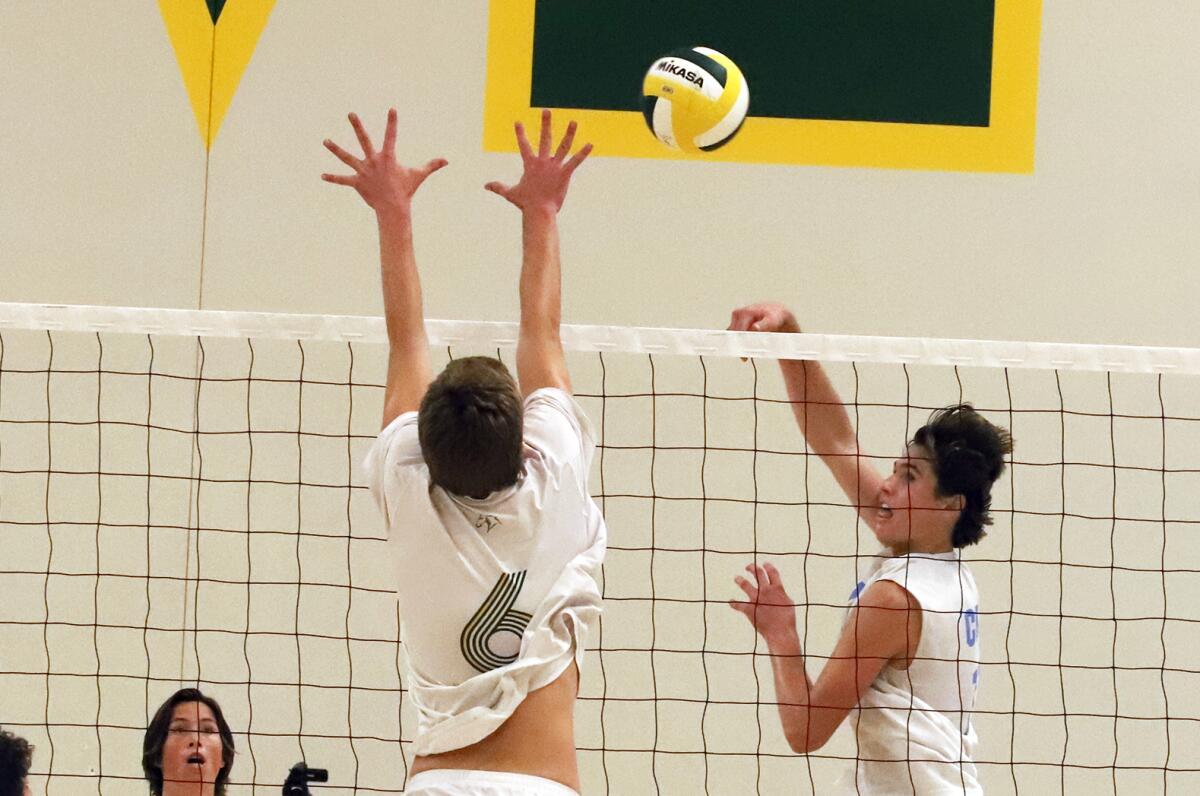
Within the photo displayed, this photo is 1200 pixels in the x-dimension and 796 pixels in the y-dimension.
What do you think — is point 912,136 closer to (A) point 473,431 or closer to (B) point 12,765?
(A) point 473,431

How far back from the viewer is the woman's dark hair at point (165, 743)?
4859mm

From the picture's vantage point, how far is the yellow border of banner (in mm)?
6582

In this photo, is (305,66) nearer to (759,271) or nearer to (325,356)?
(325,356)

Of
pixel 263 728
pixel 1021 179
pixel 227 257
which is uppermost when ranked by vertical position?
pixel 1021 179

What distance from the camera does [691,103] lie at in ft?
15.7

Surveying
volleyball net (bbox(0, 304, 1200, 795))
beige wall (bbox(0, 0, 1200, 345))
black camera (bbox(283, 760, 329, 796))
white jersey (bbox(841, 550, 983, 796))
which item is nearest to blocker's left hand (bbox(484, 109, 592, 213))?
white jersey (bbox(841, 550, 983, 796))

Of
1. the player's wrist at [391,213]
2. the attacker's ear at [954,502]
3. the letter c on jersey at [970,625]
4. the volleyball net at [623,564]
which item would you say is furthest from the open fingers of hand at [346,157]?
the volleyball net at [623,564]

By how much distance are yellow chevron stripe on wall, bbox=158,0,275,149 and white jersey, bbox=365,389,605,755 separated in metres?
4.07

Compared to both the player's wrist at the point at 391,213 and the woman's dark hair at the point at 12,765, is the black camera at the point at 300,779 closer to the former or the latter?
the woman's dark hair at the point at 12,765

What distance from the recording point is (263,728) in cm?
638

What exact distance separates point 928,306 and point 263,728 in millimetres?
3450

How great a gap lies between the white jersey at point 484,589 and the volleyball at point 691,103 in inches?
77.6

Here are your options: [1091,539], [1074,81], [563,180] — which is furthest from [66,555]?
[1074,81]

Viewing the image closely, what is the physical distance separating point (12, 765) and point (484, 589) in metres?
2.20
